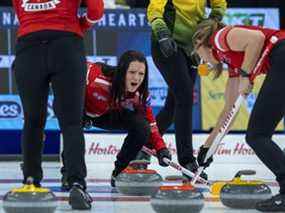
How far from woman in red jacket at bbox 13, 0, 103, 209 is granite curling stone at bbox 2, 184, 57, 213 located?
9.3 inches

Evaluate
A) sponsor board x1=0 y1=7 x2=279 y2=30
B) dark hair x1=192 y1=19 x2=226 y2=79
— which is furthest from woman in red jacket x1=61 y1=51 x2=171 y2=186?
sponsor board x1=0 y1=7 x2=279 y2=30

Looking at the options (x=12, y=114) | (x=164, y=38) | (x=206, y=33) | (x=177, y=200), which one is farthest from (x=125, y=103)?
(x=12, y=114)

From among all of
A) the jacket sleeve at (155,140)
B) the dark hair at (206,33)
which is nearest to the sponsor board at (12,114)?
the jacket sleeve at (155,140)

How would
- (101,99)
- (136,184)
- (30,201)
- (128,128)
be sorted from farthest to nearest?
1. (128,128)
2. (101,99)
3. (136,184)
4. (30,201)

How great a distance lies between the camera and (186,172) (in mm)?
4457

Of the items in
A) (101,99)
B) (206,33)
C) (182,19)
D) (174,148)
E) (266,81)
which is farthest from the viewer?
(174,148)

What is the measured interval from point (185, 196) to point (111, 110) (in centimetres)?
128

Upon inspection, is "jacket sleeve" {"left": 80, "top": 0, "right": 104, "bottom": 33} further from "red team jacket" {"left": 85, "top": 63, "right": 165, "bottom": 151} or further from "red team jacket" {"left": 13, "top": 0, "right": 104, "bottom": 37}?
"red team jacket" {"left": 85, "top": 63, "right": 165, "bottom": 151}

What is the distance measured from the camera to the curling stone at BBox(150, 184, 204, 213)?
135 inches

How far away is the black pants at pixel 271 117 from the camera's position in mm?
3660

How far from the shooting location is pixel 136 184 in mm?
4371

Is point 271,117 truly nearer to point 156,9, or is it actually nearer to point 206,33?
point 206,33

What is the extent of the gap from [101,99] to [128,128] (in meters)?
0.25

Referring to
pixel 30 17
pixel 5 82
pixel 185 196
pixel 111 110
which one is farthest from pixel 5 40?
pixel 185 196
